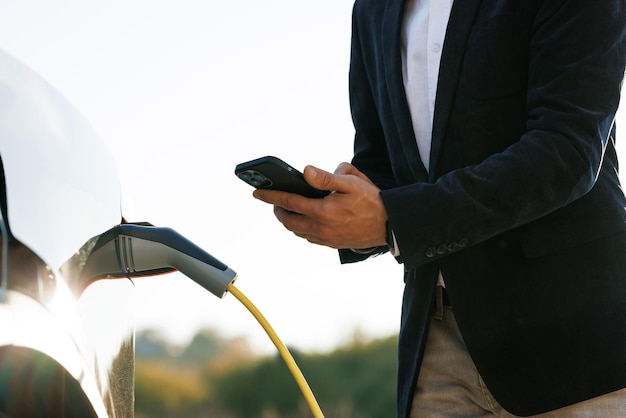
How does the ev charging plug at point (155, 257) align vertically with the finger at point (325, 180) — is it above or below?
above

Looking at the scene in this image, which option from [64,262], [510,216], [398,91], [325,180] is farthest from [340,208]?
[64,262]

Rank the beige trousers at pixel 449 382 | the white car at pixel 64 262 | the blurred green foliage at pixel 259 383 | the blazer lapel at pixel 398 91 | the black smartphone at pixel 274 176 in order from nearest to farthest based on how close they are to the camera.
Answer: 1. the white car at pixel 64 262
2. the black smartphone at pixel 274 176
3. the beige trousers at pixel 449 382
4. the blazer lapel at pixel 398 91
5. the blurred green foliage at pixel 259 383

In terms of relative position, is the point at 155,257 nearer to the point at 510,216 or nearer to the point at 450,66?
the point at 510,216

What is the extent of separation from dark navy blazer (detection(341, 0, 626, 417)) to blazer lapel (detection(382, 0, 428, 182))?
0.12ft

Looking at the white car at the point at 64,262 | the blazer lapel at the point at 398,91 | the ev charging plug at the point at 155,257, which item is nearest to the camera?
the white car at the point at 64,262

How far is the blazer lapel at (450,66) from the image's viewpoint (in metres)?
1.38

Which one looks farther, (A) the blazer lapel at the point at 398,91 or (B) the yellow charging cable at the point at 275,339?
(A) the blazer lapel at the point at 398,91

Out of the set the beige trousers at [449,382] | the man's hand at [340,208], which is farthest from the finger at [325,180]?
the beige trousers at [449,382]

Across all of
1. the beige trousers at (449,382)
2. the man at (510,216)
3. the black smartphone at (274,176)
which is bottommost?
the beige trousers at (449,382)

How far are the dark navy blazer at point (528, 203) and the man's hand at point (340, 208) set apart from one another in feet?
0.12

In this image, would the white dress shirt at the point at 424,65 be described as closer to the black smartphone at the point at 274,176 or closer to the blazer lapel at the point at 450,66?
the blazer lapel at the point at 450,66

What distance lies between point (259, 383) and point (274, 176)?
987 centimetres

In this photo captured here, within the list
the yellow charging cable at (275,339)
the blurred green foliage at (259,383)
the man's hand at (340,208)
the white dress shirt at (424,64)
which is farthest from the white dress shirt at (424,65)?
the blurred green foliage at (259,383)

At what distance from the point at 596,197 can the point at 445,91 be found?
310 mm
